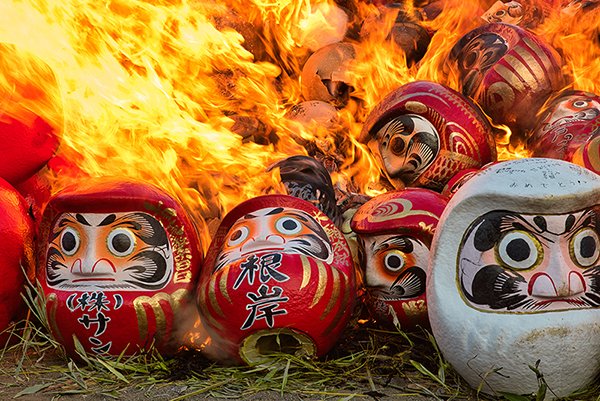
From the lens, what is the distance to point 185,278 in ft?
12.1

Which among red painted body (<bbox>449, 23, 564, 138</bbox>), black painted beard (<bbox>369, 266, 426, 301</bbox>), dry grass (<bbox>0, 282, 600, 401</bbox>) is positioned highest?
red painted body (<bbox>449, 23, 564, 138</bbox>)

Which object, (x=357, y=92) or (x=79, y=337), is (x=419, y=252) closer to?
(x=79, y=337)

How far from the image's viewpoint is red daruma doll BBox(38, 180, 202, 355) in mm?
3557

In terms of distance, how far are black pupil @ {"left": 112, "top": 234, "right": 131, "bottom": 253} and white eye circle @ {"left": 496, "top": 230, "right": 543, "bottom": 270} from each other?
65.6 inches

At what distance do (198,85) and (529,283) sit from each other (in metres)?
3.32

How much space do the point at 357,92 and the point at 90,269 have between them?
366cm

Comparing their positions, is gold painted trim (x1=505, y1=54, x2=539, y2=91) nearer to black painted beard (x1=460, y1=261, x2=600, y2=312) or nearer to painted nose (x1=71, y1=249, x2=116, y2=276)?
black painted beard (x1=460, y1=261, x2=600, y2=312)

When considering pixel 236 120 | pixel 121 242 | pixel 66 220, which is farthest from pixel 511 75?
pixel 66 220

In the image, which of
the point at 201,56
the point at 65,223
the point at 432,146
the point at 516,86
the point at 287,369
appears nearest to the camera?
the point at 287,369

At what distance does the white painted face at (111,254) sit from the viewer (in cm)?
358

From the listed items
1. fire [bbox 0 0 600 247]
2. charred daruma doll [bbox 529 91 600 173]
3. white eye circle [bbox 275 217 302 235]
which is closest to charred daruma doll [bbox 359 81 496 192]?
charred daruma doll [bbox 529 91 600 173]

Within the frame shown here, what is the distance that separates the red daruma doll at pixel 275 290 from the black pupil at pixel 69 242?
2.02 ft

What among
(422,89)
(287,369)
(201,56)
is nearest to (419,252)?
(287,369)

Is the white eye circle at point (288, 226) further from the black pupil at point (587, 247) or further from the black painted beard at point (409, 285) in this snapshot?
the black pupil at point (587, 247)
